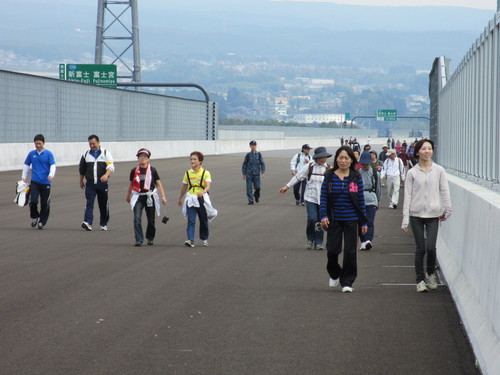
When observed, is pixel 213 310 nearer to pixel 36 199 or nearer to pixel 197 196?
pixel 197 196

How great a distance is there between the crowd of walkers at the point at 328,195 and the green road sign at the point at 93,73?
3852 cm

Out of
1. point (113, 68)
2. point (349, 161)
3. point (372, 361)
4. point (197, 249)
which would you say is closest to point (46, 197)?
point (197, 249)

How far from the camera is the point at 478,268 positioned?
31.0ft

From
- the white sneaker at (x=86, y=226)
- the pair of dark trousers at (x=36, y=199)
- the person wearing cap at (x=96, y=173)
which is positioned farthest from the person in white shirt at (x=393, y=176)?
the pair of dark trousers at (x=36, y=199)

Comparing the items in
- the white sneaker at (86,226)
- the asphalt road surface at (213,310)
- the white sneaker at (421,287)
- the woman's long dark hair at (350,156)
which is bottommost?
the asphalt road surface at (213,310)

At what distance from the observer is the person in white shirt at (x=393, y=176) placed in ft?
88.2

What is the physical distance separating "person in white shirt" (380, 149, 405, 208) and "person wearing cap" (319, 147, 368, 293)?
50.6 ft

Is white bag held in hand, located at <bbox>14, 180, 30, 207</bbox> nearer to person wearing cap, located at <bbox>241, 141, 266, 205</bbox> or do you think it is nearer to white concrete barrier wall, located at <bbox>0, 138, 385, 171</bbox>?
person wearing cap, located at <bbox>241, 141, 266, 205</bbox>

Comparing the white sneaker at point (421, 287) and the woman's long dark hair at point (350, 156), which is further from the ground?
the woman's long dark hair at point (350, 156)

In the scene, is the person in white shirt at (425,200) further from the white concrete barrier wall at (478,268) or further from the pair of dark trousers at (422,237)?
the white concrete barrier wall at (478,268)

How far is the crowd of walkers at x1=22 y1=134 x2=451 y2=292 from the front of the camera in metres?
11.3

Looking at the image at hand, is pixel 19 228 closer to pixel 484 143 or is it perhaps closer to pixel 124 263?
pixel 124 263

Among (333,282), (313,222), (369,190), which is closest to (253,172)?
(369,190)

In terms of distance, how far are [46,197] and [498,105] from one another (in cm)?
1110
